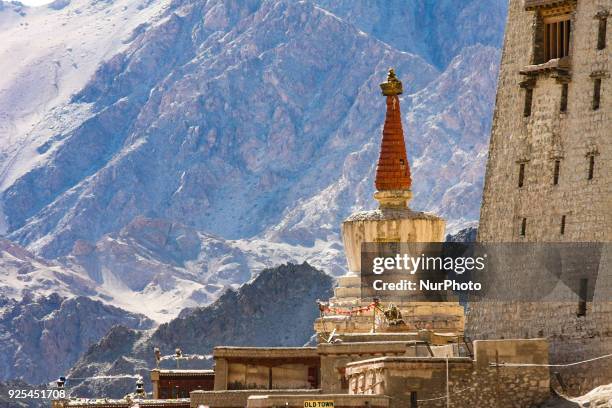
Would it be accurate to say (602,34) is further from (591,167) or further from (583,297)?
(583,297)

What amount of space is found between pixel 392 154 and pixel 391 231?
21.2ft

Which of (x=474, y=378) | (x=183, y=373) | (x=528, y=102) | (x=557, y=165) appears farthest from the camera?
(x=183, y=373)

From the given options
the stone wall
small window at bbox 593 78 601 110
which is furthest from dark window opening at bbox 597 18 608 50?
the stone wall

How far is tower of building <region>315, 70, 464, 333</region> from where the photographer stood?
79069mm

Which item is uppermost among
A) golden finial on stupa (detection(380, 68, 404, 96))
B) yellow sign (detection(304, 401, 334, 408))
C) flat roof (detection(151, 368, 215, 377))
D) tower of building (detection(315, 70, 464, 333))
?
golden finial on stupa (detection(380, 68, 404, 96))

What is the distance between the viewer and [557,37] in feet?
232

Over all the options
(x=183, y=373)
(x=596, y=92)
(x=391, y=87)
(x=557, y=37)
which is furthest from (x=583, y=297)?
(x=391, y=87)

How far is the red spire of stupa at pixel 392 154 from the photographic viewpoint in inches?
3469

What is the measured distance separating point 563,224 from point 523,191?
2.99m

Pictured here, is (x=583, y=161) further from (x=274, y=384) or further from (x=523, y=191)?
(x=274, y=384)

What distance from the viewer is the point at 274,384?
217 feet

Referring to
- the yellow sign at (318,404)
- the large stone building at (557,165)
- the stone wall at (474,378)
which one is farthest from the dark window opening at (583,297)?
the yellow sign at (318,404)

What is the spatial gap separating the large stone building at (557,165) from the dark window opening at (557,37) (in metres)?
0.03

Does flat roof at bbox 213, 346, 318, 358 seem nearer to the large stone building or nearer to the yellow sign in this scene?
the large stone building
